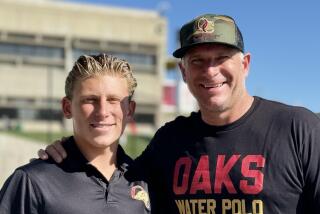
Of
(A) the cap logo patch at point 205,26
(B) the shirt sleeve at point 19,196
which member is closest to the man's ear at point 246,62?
(A) the cap logo patch at point 205,26

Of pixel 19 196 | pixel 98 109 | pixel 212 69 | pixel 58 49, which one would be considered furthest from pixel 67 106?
pixel 58 49

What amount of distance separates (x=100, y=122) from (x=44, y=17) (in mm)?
64948

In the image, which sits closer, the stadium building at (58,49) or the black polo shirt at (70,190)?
the black polo shirt at (70,190)

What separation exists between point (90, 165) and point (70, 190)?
0.75 ft

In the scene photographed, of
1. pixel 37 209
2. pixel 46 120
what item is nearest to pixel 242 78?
pixel 37 209

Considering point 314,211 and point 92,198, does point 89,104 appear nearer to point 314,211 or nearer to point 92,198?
point 92,198

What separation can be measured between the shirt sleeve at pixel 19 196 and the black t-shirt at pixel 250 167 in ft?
3.20

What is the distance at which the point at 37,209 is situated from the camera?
3.57 m

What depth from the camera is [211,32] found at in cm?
401

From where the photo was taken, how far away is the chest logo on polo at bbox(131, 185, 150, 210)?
3940 mm

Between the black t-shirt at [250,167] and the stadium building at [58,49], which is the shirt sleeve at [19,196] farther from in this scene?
the stadium building at [58,49]

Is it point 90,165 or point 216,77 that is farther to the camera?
point 216,77

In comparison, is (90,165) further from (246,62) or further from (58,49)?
(58,49)

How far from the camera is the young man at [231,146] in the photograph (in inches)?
→ 153
